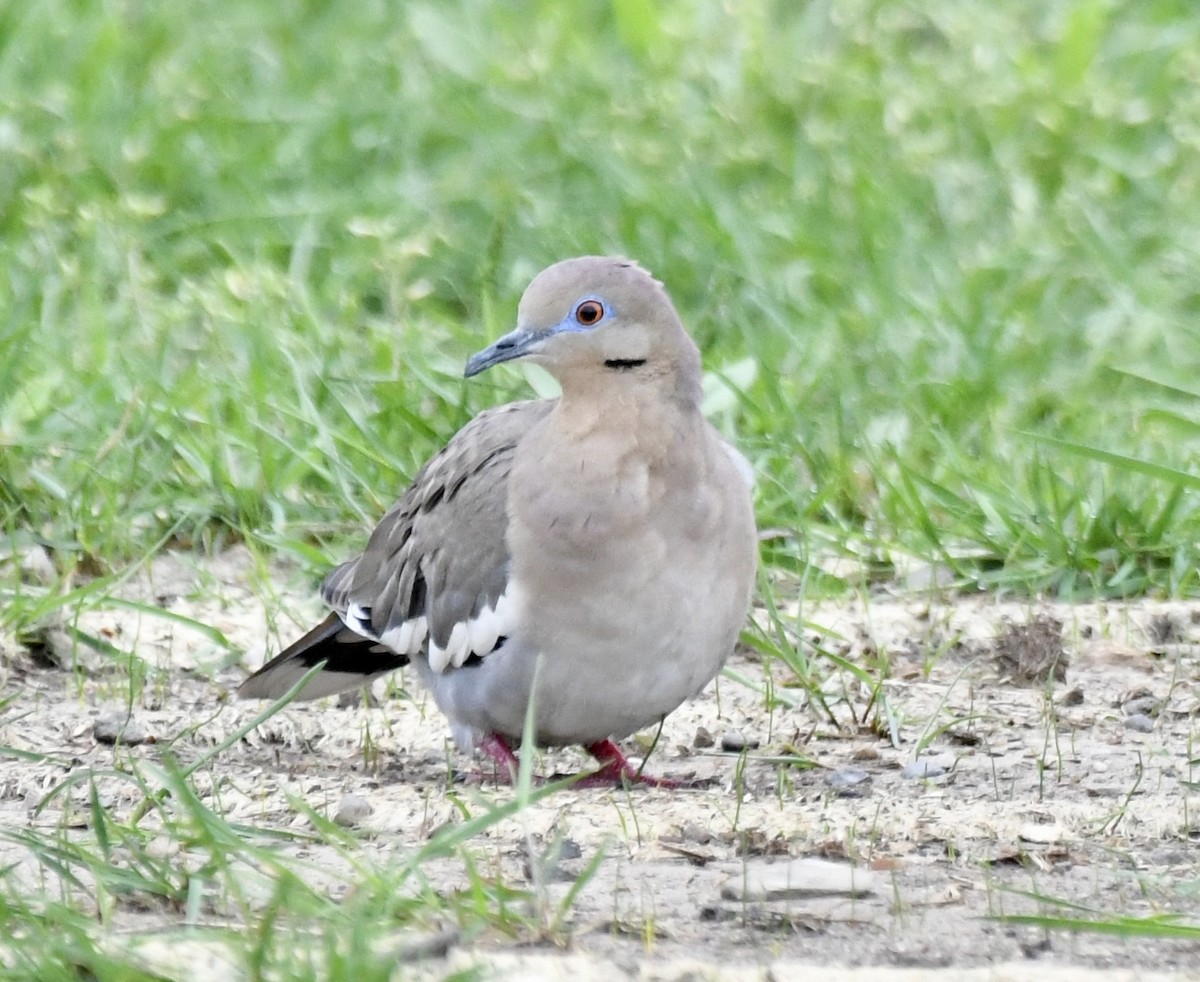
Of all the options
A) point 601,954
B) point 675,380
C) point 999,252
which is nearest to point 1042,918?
point 601,954

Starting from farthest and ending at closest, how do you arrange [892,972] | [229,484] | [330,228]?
1. [330,228]
2. [229,484]
3. [892,972]

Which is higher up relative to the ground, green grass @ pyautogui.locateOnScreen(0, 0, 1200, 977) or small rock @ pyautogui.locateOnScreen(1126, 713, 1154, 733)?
green grass @ pyautogui.locateOnScreen(0, 0, 1200, 977)

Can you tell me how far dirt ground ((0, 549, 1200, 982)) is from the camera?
9.42 feet

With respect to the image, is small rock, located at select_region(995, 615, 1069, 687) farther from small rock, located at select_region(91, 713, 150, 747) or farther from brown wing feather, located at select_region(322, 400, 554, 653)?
small rock, located at select_region(91, 713, 150, 747)

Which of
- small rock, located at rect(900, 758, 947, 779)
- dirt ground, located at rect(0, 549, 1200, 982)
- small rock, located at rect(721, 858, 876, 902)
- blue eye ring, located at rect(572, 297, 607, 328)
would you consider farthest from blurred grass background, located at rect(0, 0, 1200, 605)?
small rock, located at rect(721, 858, 876, 902)

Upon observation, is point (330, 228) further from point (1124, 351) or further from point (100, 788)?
point (100, 788)

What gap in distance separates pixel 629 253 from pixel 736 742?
8.76 ft

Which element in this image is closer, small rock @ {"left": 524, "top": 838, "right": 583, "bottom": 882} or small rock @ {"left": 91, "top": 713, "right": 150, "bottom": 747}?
small rock @ {"left": 524, "top": 838, "right": 583, "bottom": 882}

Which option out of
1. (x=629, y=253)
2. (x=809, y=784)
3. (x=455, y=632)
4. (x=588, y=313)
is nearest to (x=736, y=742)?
(x=809, y=784)

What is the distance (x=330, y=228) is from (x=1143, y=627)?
3.15m

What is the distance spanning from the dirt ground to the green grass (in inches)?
8.4

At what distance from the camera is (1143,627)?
4840 millimetres

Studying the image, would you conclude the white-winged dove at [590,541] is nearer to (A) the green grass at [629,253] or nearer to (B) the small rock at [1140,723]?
(A) the green grass at [629,253]

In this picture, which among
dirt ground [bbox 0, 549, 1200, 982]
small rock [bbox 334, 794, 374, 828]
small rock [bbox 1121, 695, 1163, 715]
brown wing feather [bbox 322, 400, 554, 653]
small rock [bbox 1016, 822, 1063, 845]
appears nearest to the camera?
dirt ground [bbox 0, 549, 1200, 982]
